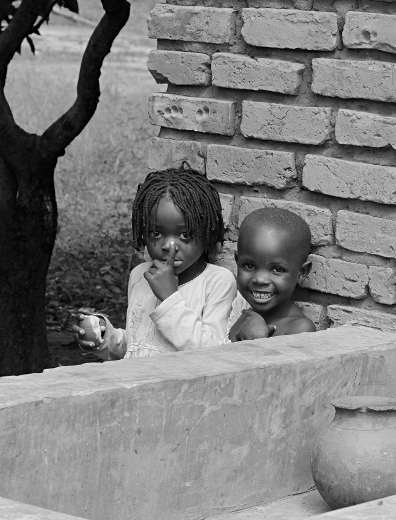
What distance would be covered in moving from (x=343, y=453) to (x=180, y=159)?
1593 millimetres

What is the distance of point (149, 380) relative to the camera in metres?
2.74

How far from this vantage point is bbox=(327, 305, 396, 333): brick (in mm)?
3584

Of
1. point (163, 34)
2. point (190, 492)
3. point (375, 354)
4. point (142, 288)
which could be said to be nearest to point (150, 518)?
point (190, 492)

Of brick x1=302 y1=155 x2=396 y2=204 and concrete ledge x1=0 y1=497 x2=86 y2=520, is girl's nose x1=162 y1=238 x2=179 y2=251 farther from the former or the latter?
concrete ledge x1=0 y1=497 x2=86 y2=520

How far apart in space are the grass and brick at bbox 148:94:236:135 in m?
4.01

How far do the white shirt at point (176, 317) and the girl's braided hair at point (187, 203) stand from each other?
0.45 feet

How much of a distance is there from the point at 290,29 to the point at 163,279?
3.23 feet

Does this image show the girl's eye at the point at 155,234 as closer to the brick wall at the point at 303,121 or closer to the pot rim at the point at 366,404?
the brick wall at the point at 303,121

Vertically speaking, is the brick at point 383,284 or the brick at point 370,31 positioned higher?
the brick at point 370,31

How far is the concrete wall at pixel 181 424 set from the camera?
8.36 ft

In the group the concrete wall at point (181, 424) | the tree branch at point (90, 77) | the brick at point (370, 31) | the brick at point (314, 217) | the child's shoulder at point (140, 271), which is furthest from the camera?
the tree branch at point (90, 77)

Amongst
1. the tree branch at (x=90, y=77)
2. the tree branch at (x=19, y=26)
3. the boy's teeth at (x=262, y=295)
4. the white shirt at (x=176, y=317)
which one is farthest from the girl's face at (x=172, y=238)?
the tree branch at (x=19, y=26)

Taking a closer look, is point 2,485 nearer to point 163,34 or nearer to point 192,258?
point 192,258

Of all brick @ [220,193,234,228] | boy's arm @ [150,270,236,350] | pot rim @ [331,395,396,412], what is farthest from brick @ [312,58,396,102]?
pot rim @ [331,395,396,412]
